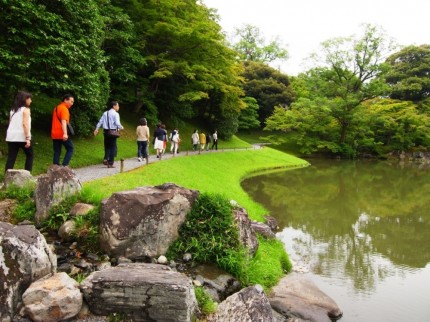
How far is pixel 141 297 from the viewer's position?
4453mm

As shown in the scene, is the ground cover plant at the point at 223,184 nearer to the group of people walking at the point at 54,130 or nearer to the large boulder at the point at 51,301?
the group of people walking at the point at 54,130

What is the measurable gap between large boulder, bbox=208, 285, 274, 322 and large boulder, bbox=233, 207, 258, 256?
7.45 ft

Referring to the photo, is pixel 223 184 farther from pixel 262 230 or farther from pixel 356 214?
pixel 262 230

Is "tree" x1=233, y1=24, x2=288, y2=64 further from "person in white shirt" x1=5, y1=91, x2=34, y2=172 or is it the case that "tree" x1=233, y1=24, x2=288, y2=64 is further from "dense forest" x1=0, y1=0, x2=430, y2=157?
"person in white shirt" x1=5, y1=91, x2=34, y2=172

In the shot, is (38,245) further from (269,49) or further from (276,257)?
(269,49)

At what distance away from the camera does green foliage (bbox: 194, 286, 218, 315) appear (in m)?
5.00

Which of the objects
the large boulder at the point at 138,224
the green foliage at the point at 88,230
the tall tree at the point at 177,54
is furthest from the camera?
the tall tree at the point at 177,54

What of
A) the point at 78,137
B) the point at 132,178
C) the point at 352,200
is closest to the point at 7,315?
the point at 132,178

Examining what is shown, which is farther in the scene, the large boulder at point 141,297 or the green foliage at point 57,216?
the green foliage at point 57,216

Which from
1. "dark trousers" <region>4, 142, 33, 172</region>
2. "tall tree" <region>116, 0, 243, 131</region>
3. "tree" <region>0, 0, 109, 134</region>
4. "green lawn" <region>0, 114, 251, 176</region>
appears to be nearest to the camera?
"dark trousers" <region>4, 142, 33, 172</region>

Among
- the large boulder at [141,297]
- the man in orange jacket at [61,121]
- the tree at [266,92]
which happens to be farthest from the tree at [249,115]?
the large boulder at [141,297]

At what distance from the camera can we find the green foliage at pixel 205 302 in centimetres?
500

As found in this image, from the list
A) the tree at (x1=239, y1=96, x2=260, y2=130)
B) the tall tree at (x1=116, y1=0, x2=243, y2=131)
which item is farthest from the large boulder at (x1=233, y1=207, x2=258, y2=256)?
the tree at (x1=239, y1=96, x2=260, y2=130)

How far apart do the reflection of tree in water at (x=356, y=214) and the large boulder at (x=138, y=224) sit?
437cm
